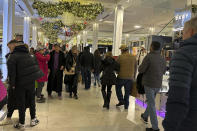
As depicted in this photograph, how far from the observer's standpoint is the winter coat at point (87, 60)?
7.15m

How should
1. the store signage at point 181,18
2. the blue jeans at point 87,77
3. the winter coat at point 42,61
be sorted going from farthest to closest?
the blue jeans at point 87,77 < the winter coat at point 42,61 < the store signage at point 181,18

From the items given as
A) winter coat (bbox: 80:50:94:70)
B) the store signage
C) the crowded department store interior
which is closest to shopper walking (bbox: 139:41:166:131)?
the crowded department store interior

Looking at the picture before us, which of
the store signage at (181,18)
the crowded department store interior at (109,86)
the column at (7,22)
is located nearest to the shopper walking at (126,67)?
the crowded department store interior at (109,86)

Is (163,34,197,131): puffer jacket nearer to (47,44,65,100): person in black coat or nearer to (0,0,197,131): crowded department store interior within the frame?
(0,0,197,131): crowded department store interior

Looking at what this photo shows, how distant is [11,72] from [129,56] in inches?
110

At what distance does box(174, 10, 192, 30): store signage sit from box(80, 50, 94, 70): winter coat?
346 cm

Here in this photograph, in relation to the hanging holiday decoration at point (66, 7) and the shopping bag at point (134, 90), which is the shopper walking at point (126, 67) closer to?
the shopping bag at point (134, 90)

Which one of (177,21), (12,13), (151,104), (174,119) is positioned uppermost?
(12,13)

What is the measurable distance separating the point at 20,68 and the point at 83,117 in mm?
1840

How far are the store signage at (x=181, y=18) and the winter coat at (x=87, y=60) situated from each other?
346 centimetres

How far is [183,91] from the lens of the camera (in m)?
1.24

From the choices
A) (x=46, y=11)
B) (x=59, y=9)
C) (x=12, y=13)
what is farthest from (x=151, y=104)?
(x=12, y=13)

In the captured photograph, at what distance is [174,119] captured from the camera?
1269 mm

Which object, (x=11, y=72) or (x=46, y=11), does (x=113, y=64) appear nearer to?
(x=11, y=72)
